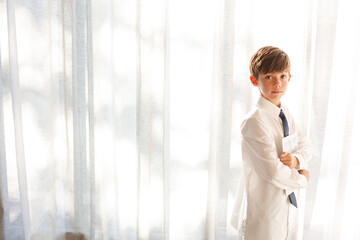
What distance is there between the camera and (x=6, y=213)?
197 cm

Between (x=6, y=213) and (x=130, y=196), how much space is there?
0.72m

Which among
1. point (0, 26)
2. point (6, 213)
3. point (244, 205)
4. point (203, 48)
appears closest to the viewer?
point (244, 205)

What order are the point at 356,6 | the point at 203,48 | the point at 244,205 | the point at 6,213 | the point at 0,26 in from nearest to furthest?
the point at 244,205 → the point at 356,6 → the point at 203,48 → the point at 0,26 → the point at 6,213

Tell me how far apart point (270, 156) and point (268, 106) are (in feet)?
0.66

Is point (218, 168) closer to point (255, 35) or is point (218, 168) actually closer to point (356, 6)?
point (255, 35)

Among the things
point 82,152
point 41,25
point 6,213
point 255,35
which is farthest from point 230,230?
point 41,25

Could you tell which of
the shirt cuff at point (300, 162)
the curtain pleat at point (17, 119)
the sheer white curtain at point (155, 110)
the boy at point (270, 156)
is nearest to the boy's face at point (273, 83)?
the boy at point (270, 156)

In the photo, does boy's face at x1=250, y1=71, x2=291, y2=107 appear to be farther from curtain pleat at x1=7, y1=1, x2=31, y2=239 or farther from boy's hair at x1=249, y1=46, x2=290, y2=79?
curtain pleat at x1=7, y1=1, x2=31, y2=239

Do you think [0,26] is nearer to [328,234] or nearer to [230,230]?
[230,230]

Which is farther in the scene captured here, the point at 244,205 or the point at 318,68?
the point at 318,68

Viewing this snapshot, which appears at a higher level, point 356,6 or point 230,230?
point 356,6

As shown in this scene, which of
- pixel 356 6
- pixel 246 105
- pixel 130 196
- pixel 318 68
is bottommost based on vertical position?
pixel 130 196

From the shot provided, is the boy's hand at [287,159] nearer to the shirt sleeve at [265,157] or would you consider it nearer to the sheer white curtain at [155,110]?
the shirt sleeve at [265,157]

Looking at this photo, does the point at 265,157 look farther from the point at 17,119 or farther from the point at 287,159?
the point at 17,119
